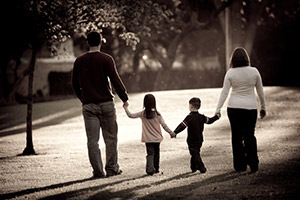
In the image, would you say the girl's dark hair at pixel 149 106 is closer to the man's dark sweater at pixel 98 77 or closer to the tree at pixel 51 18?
the man's dark sweater at pixel 98 77

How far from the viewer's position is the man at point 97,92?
9305 mm

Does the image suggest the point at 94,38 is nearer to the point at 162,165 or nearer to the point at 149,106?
the point at 149,106

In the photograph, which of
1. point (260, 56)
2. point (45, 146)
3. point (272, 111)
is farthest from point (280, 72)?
point (45, 146)

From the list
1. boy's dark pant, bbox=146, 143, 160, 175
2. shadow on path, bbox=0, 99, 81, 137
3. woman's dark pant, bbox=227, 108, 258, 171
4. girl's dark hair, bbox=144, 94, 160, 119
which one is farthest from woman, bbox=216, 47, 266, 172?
shadow on path, bbox=0, 99, 81, 137

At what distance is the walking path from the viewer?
805 centimetres

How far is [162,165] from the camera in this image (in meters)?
11.0

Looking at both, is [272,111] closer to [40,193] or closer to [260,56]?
[40,193]

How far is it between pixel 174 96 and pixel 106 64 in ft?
53.3

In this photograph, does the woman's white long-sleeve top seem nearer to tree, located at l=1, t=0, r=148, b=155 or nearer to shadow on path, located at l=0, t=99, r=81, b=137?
tree, located at l=1, t=0, r=148, b=155

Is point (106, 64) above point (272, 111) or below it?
above

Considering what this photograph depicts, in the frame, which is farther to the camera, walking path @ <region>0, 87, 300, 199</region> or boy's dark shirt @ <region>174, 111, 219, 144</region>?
boy's dark shirt @ <region>174, 111, 219, 144</region>

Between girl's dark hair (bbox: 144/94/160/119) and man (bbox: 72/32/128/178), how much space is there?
30cm

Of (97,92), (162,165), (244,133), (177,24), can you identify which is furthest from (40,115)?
(244,133)

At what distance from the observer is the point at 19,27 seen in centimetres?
1412
